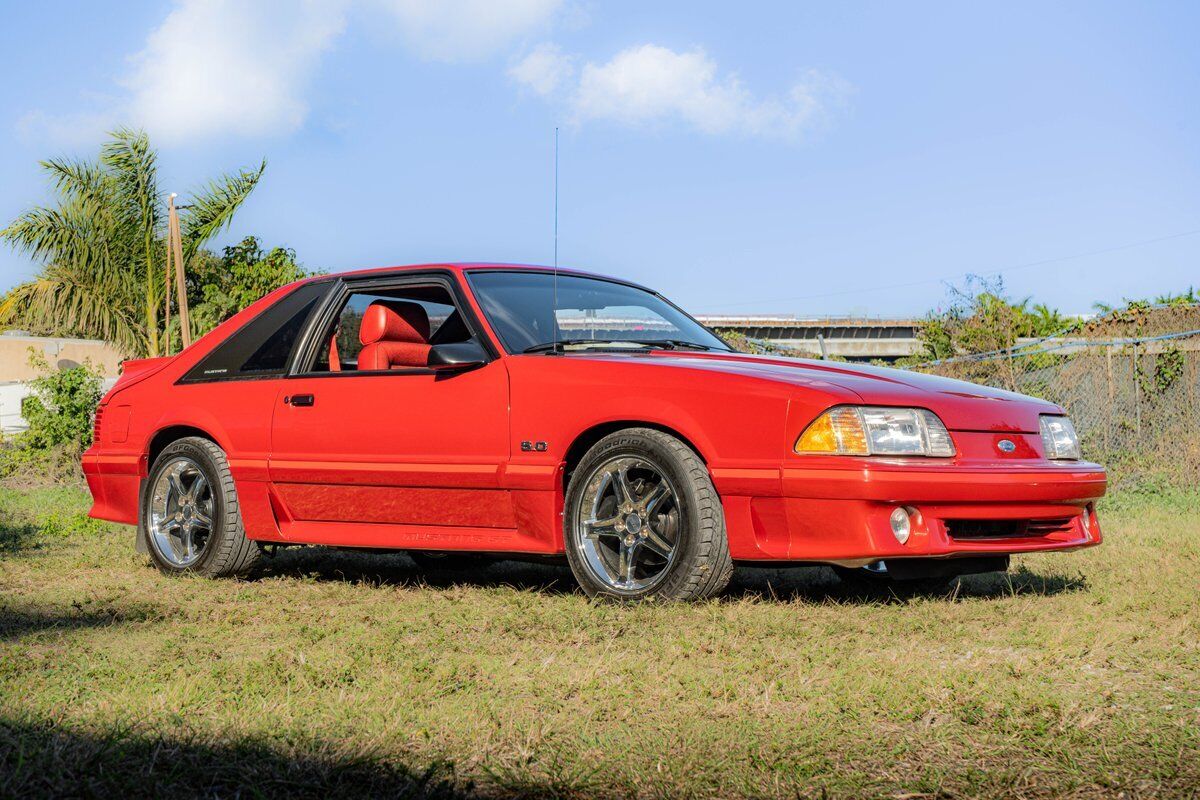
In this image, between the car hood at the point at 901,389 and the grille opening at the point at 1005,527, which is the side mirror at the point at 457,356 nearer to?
the car hood at the point at 901,389

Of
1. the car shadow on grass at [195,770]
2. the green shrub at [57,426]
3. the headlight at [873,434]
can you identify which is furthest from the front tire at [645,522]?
the green shrub at [57,426]

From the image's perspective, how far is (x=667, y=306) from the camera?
6.80m

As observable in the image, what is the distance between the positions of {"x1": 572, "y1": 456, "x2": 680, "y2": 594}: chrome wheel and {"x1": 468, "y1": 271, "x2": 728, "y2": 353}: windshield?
76 cm

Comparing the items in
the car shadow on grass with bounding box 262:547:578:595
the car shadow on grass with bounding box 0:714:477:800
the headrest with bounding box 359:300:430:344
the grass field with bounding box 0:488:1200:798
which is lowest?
the car shadow on grass with bounding box 262:547:578:595

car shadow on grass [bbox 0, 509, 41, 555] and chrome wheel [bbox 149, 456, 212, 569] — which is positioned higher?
chrome wheel [bbox 149, 456, 212, 569]

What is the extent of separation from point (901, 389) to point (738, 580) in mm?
1541

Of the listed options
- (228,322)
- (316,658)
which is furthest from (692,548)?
(228,322)

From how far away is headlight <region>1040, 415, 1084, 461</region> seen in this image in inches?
210

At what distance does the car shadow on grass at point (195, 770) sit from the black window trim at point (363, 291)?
2.86m

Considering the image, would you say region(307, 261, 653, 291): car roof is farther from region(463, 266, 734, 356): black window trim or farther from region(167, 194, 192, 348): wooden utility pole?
region(167, 194, 192, 348): wooden utility pole

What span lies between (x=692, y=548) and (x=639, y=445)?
1.52ft

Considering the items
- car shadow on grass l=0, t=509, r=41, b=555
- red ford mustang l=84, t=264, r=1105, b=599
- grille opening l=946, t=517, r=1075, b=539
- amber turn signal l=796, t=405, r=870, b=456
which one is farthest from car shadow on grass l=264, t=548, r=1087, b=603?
car shadow on grass l=0, t=509, r=41, b=555

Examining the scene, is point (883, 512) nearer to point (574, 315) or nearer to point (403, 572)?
point (574, 315)

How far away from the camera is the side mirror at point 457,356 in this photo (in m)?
5.54
